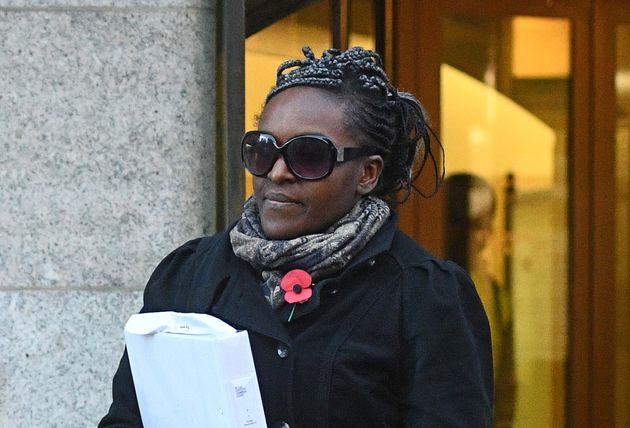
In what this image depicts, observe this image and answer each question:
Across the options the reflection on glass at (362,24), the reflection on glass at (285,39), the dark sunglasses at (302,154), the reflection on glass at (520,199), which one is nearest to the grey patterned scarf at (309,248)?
the dark sunglasses at (302,154)

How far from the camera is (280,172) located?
2408mm

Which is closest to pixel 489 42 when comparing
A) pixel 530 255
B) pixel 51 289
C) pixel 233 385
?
pixel 530 255

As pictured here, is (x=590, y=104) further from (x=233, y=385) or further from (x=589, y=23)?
(x=233, y=385)

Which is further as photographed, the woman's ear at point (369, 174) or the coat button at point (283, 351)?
the woman's ear at point (369, 174)

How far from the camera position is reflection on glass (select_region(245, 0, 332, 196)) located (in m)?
4.73

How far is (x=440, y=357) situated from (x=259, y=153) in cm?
56

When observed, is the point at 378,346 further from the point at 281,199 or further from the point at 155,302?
the point at 155,302

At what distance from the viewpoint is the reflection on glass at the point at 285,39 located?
4734 mm

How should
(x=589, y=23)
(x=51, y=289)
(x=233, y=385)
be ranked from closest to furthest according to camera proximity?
(x=233, y=385)
(x=51, y=289)
(x=589, y=23)

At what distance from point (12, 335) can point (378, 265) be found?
2.26 meters

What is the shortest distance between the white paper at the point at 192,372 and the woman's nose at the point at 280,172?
12.2 inches

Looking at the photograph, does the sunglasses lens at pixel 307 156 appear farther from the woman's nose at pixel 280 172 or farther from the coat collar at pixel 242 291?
the coat collar at pixel 242 291

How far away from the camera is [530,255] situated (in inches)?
253

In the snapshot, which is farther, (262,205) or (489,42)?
(489,42)
